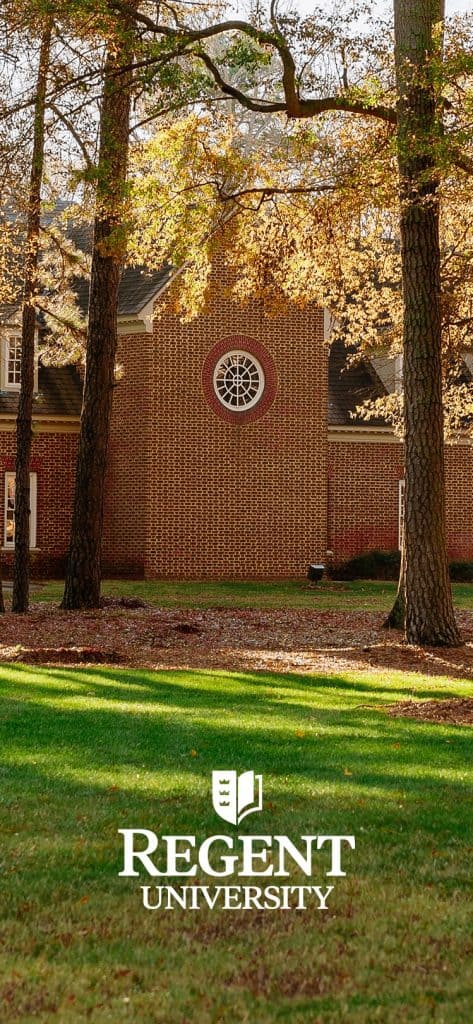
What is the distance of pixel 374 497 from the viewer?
2948 centimetres

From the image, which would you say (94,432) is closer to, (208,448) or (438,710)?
(208,448)

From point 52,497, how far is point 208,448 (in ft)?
12.0

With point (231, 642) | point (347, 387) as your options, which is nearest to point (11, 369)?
point (347, 387)

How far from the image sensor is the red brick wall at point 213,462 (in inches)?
1052

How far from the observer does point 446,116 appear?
13.8 metres

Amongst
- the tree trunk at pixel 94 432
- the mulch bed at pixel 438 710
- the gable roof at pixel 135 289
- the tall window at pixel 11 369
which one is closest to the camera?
the mulch bed at pixel 438 710

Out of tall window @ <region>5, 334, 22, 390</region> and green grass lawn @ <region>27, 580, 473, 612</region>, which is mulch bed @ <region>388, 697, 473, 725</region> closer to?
green grass lawn @ <region>27, 580, 473, 612</region>

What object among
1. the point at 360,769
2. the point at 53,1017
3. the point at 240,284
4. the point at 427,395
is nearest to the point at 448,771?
the point at 360,769

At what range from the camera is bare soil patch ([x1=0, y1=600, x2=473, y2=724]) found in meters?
12.7

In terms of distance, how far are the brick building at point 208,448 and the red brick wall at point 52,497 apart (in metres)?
0.03

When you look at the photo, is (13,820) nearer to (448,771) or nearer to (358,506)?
(448,771)

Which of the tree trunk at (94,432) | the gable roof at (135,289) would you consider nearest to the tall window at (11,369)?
the gable roof at (135,289)

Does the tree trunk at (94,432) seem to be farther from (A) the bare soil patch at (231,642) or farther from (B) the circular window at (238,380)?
(B) the circular window at (238,380)

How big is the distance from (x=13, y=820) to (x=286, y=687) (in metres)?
5.38
